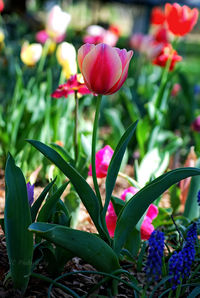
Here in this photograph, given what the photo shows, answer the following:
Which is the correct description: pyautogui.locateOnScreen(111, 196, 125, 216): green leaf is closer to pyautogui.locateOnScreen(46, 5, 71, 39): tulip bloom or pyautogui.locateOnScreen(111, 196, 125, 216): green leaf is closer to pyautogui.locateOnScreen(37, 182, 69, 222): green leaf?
pyautogui.locateOnScreen(37, 182, 69, 222): green leaf

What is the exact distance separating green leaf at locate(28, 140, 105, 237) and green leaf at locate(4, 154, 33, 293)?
89 millimetres

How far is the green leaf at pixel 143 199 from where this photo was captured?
1.11 meters

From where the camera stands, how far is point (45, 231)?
38.7 inches

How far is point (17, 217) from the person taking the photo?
1084 millimetres

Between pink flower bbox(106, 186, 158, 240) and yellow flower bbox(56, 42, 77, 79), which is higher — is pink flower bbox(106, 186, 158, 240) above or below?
below

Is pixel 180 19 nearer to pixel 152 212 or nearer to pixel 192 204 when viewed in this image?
pixel 192 204

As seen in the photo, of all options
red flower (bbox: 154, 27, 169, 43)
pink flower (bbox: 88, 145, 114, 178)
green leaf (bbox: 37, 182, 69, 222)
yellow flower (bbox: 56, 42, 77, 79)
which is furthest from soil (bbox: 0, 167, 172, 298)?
red flower (bbox: 154, 27, 169, 43)

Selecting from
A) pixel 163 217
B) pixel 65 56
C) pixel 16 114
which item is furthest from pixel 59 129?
pixel 163 217

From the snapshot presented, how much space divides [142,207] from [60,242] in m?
0.26

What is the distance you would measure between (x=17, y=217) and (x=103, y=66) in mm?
451

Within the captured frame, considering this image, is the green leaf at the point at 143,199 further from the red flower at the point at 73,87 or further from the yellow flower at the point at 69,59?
the yellow flower at the point at 69,59

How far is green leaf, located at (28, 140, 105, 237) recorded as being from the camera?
1.12 metres

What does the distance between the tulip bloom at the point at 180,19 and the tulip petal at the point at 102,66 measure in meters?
1.21

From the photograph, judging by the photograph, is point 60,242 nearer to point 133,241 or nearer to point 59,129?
point 133,241
